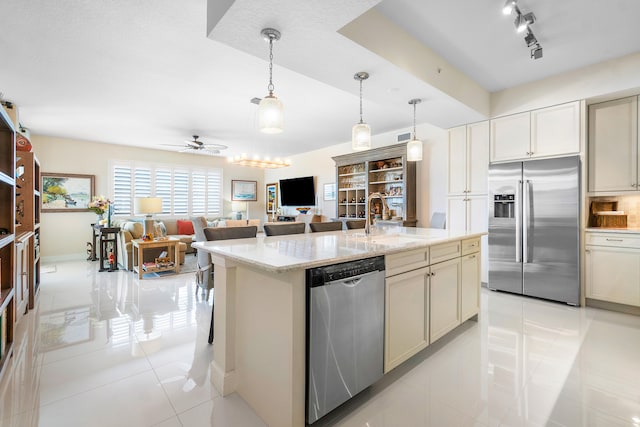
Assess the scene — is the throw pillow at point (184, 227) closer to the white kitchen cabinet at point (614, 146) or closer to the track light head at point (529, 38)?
the track light head at point (529, 38)

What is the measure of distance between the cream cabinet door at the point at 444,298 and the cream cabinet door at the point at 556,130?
2245 mm

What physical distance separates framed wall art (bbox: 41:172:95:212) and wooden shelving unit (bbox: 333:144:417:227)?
5605 millimetres

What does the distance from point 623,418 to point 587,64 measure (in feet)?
11.5

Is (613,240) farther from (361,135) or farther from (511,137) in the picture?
(361,135)

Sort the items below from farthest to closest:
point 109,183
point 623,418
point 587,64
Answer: point 109,183, point 587,64, point 623,418

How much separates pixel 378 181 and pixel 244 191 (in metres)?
4.71

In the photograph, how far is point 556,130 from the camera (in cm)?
353

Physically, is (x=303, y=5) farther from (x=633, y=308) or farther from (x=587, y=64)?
(x=633, y=308)

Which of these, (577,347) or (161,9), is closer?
(161,9)

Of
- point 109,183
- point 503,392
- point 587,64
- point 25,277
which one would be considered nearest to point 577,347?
point 503,392

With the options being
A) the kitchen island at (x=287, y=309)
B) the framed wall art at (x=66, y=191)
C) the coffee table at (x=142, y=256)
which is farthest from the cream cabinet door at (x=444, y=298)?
the framed wall art at (x=66, y=191)

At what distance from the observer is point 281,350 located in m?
1.45

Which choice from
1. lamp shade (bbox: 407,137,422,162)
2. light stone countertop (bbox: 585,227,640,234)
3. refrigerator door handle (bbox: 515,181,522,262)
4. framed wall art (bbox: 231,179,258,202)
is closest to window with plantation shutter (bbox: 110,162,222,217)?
framed wall art (bbox: 231,179,258,202)

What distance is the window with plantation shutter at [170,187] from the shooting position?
6.96 meters
